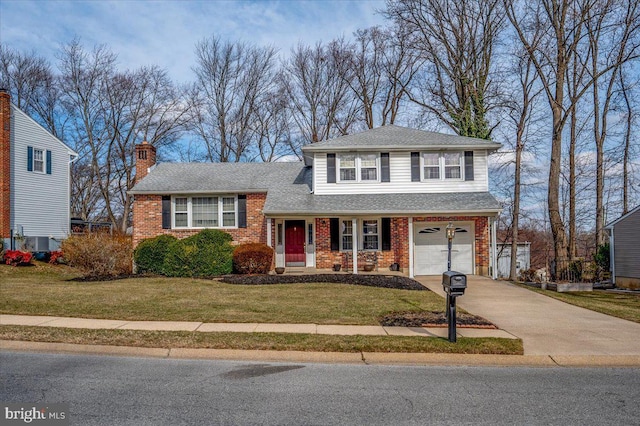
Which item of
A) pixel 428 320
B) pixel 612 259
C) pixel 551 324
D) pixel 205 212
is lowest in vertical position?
pixel 551 324

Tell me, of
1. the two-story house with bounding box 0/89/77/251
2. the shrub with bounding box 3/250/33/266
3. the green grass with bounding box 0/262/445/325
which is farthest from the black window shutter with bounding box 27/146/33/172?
the green grass with bounding box 0/262/445/325

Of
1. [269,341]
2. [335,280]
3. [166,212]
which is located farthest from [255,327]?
[166,212]

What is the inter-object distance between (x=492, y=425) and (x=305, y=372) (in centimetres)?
266

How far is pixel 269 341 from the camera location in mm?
7957

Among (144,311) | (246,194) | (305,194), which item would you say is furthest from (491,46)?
(144,311)

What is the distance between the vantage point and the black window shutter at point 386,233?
2030cm

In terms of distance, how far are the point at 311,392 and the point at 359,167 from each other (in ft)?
51.3

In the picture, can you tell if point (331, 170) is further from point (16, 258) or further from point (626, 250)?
point (16, 258)

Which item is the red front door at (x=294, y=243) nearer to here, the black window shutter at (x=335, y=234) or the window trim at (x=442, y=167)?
the black window shutter at (x=335, y=234)

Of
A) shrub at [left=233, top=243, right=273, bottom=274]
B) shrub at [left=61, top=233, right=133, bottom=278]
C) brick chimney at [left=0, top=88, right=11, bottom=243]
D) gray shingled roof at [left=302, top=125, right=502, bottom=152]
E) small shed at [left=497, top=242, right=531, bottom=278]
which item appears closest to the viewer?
shrub at [left=61, top=233, right=133, bottom=278]

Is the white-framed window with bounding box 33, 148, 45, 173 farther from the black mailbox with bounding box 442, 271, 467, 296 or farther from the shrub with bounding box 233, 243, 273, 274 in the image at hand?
the black mailbox with bounding box 442, 271, 467, 296

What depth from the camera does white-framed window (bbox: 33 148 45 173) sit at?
26.7 meters

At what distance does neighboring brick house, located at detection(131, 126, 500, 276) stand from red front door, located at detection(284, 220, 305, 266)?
0.14 feet

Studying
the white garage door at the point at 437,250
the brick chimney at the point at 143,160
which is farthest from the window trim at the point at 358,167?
the brick chimney at the point at 143,160
